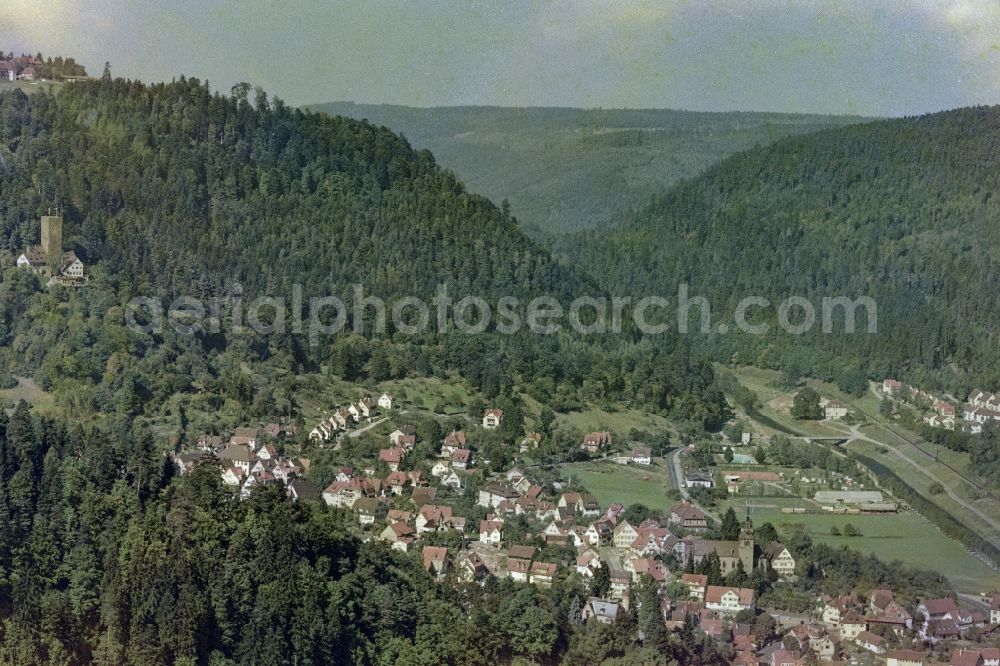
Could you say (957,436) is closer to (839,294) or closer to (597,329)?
(597,329)

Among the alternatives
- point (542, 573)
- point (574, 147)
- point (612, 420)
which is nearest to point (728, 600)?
point (542, 573)

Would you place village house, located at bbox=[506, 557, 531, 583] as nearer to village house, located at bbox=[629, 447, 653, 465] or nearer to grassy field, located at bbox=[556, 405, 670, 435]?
village house, located at bbox=[629, 447, 653, 465]

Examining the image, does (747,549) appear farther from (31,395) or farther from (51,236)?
(51,236)

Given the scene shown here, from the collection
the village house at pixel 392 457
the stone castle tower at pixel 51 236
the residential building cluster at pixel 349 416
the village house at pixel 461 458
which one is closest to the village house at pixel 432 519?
the village house at pixel 392 457

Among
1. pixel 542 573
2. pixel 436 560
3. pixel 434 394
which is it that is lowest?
pixel 542 573

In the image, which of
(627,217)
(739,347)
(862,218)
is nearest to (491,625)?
(739,347)

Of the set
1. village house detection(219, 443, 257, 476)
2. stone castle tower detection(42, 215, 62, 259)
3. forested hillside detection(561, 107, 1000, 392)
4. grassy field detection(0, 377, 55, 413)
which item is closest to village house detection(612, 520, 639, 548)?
village house detection(219, 443, 257, 476)

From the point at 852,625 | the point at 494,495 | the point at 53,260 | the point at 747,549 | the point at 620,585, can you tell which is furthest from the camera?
the point at 53,260

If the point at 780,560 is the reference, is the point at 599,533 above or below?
above
